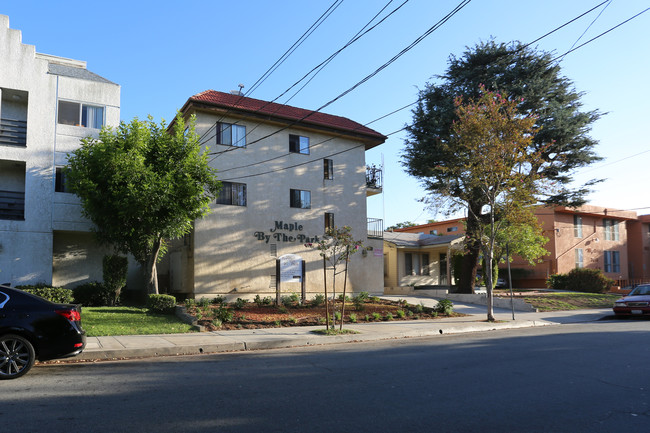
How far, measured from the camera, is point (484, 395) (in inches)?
247

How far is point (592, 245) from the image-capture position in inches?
1575

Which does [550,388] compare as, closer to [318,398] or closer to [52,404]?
[318,398]

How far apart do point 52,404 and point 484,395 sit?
214 inches

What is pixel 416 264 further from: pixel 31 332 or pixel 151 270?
pixel 31 332

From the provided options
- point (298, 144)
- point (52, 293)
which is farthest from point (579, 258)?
point (52, 293)

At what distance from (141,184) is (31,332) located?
9961 millimetres

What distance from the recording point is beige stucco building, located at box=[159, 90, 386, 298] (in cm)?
2180

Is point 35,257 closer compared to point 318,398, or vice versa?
point 318,398

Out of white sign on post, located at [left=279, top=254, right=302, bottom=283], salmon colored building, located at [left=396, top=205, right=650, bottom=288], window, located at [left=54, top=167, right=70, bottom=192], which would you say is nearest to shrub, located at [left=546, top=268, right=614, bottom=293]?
salmon colored building, located at [left=396, top=205, right=650, bottom=288]

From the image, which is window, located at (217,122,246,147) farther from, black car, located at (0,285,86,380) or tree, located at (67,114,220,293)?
black car, located at (0,285,86,380)

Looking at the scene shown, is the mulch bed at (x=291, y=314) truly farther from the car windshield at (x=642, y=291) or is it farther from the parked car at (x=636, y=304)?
the car windshield at (x=642, y=291)

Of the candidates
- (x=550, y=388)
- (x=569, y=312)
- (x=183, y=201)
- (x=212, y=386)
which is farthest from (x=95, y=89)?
(x=569, y=312)

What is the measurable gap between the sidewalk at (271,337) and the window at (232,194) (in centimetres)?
950

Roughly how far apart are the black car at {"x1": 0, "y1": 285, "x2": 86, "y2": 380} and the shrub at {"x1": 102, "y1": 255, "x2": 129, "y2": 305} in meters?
11.0
